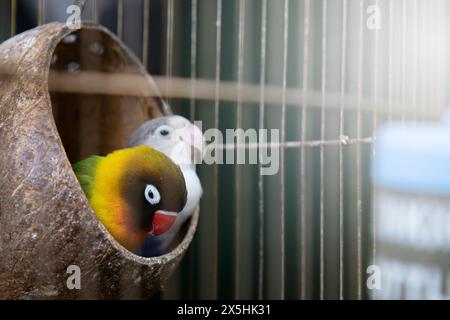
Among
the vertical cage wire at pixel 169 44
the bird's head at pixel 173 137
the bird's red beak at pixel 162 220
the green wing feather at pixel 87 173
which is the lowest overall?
the bird's red beak at pixel 162 220

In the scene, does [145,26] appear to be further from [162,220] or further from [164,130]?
[162,220]

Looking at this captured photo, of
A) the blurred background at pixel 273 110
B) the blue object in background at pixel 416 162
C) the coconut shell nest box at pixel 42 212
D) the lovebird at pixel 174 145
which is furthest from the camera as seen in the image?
the blurred background at pixel 273 110

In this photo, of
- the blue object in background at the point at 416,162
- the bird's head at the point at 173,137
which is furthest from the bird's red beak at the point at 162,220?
the blue object in background at the point at 416,162

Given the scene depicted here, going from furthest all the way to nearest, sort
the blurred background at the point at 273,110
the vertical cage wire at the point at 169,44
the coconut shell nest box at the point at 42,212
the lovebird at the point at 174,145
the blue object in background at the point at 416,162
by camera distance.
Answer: the blurred background at the point at 273,110 < the vertical cage wire at the point at 169,44 < the lovebird at the point at 174,145 < the blue object in background at the point at 416,162 < the coconut shell nest box at the point at 42,212

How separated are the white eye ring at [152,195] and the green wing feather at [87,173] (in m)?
0.10

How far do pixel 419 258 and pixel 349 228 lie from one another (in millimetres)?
618

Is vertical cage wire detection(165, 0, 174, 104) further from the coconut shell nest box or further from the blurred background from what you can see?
the coconut shell nest box

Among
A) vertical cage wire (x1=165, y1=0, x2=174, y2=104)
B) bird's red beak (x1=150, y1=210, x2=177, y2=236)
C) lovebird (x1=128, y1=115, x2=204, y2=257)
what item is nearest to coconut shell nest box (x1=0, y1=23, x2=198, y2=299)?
bird's red beak (x1=150, y1=210, x2=177, y2=236)

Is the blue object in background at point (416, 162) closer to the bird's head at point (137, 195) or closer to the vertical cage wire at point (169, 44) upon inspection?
the bird's head at point (137, 195)

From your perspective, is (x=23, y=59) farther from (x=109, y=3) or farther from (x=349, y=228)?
Result: (x=349, y=228)

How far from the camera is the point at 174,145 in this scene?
115 cm

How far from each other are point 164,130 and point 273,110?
20.4 inches

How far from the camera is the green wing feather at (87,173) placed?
0.97m

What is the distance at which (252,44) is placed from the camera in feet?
5.27
